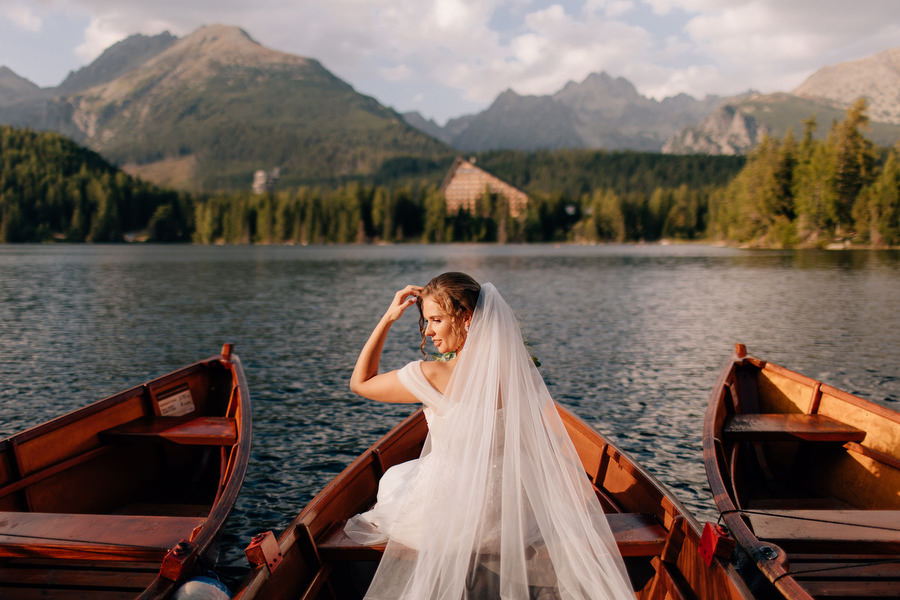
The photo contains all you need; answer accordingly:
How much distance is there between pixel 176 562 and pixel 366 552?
4.33ft

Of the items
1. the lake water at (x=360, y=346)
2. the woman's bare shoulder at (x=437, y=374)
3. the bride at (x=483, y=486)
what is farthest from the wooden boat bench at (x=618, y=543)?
the lake water at (x=360, y=346)

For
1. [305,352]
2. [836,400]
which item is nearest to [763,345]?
[836,400]

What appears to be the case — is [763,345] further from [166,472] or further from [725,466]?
[166,472]

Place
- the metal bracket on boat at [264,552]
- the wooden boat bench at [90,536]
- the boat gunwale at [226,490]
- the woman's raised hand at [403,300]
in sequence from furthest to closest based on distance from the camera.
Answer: the wooden boat bench at [90,536] < the woman's raised hand at [403,300] < the boat gunwale at [226,490] < the metal bracket on boat at [264,552]

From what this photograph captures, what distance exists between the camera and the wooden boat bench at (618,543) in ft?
15.0

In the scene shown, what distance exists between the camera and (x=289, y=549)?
4.29 metres

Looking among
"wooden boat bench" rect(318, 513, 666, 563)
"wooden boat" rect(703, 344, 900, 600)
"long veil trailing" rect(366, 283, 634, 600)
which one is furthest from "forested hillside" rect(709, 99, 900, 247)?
"long veil trailing" rect(366, 283, 634, 600)

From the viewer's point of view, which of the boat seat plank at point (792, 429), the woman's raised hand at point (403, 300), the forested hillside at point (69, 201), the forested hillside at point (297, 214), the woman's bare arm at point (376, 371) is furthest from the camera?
the forested hillside at point (297, 214)

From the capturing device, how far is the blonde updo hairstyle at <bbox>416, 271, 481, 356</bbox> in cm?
440

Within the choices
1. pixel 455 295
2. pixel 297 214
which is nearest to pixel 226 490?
pixel 455 295

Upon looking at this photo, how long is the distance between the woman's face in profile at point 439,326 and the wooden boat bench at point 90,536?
9.11ft

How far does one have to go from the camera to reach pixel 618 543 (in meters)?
4.64

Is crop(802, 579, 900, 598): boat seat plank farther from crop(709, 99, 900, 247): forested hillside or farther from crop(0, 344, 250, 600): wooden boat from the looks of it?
crop(709, 99, 900, 247): forested hillside

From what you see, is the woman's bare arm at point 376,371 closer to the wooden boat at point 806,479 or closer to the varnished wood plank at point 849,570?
the wooden boat at point 806,479
